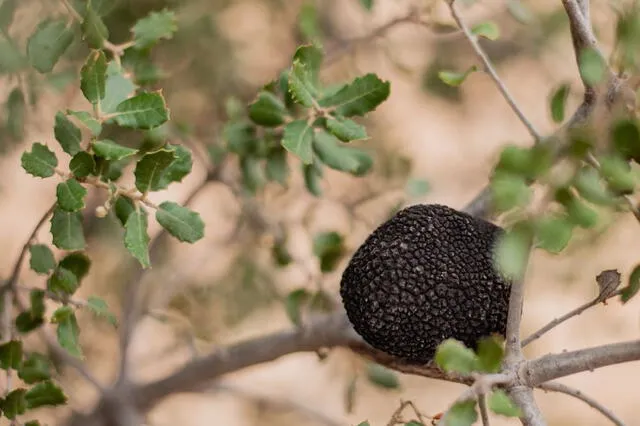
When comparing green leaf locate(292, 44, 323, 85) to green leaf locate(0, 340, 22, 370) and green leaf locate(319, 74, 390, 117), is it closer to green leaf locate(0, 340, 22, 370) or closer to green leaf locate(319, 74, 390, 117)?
green leaf locate(319, 74, 390, 117)

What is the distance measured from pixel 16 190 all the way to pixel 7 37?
908 mm

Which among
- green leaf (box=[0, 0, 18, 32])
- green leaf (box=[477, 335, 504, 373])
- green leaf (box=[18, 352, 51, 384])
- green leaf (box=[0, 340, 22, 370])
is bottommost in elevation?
green leaf (box=[477, 335, 504, 373])

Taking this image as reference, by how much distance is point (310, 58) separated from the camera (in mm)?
641

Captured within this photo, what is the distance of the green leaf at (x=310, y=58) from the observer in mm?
625

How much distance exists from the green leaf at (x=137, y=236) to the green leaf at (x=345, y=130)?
14cm

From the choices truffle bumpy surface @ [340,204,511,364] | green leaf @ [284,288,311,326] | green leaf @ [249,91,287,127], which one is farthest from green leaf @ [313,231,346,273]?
truffle bumpy surface @ [340,204,511,364]

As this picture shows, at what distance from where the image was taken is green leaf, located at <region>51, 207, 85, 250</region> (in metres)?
0.63

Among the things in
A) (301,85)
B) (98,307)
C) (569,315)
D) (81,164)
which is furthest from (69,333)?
(569,315)

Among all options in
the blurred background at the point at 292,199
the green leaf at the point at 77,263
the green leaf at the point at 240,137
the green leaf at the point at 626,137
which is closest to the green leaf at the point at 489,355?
the green leaf at the point at 626,137

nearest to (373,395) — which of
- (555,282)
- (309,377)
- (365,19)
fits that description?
(309,377)

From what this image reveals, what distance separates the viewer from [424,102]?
1.67 metres

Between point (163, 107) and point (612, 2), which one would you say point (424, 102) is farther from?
point (163, 107)

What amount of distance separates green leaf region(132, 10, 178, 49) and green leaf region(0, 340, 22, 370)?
0.80 ft

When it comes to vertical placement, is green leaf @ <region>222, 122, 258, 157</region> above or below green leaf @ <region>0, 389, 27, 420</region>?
above
